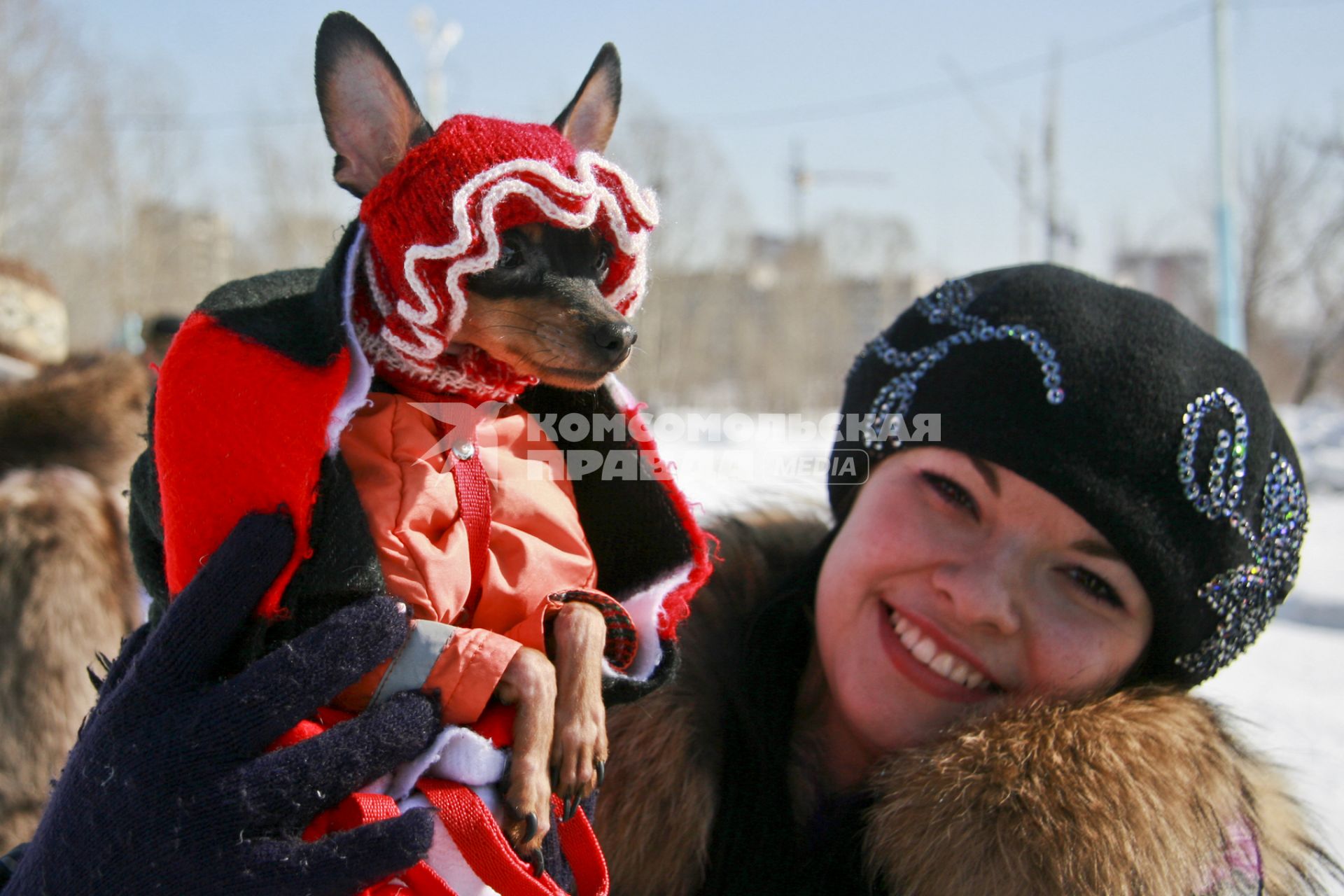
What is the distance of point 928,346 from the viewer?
5.88 feet

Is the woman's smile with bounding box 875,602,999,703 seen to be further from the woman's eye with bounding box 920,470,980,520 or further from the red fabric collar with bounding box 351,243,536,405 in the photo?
the red fabric collar with bounding box 351,243,536,405

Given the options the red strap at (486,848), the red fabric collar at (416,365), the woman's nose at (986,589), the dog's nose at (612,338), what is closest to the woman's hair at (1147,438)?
the woman's nose at (986,589)

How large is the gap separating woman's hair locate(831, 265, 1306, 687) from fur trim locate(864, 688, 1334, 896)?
20 cm

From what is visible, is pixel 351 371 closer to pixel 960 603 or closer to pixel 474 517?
pixel 474 517

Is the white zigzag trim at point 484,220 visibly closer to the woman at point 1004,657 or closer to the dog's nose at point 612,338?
the dog's nose at point 612,338

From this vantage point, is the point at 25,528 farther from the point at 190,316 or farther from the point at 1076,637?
the point at 1076,637

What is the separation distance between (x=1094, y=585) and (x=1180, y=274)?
84.5 feet

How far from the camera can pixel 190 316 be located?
1.22 meters

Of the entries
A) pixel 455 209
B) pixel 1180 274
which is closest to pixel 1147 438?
pixel 455 209

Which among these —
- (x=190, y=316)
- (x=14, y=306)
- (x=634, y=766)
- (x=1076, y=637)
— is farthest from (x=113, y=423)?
(x=1076, y=637)

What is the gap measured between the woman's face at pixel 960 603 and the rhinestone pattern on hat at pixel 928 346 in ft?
0.25

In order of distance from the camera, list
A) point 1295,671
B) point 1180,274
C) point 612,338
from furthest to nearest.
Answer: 1. point 1180,274
2. point 1295,671
3. point 612,338

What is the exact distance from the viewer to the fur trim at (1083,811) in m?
1.33

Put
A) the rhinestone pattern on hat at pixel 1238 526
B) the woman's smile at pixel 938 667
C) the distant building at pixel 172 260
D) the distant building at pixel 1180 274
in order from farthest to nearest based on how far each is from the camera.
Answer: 1. the distant building at pixel 1180 274
2. the distant building at pixel 172 260
3. the woman's smile at pixel 938 667
4. the rhinestone pattern on hat at pixel 1238 526
